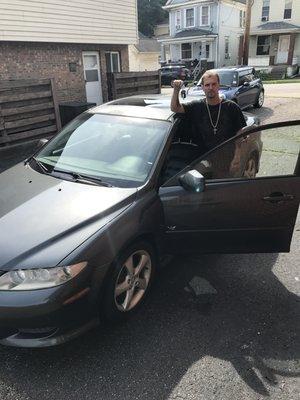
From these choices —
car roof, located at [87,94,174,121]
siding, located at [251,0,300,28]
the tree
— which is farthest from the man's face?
the tree

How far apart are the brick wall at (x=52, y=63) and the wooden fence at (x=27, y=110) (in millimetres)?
1616

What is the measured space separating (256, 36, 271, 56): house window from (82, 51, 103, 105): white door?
3042 centimetres

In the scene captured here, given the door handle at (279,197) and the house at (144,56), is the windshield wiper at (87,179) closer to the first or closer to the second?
the door handle at (279,197)

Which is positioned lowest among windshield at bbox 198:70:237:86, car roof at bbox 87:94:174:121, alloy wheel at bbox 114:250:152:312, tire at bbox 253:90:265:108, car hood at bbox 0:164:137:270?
tire at bbox 253:90:265:108

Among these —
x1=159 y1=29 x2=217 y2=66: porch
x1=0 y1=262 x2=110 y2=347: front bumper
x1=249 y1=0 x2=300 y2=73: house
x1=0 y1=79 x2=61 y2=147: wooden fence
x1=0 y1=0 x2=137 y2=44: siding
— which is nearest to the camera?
x1=0 y1=262 x2=110 y2=347: front bumper

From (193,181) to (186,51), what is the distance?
41398mm

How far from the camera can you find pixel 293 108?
14086 millimetres

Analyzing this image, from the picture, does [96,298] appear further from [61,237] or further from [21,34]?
[21,34]

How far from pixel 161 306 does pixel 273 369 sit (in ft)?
3.38

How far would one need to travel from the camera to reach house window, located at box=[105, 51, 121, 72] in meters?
14.8

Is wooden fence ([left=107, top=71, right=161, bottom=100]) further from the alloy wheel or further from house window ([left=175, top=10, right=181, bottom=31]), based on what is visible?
house window ([left=175, top=10, right=181, bottom=31])

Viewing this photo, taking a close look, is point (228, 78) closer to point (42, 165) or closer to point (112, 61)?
point (112, 61)

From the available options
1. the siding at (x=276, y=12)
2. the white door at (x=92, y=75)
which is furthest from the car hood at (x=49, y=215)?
the siding at (x=276, y=12)

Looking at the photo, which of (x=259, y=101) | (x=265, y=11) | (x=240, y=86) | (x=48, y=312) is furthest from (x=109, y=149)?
(x=265, y=11)
